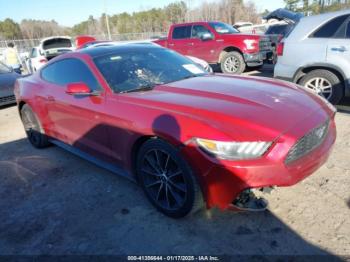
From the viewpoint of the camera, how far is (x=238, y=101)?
2809mm

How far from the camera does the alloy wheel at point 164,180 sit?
2738 millimetres

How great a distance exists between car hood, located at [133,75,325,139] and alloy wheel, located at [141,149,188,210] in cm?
45

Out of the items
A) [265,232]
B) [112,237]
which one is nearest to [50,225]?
[112,237]

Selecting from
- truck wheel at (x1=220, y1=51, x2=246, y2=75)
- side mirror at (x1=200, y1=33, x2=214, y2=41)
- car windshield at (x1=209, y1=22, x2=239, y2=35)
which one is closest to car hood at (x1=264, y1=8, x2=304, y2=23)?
car windshield at (x1=209, y1=22, x2=239, y2=35)

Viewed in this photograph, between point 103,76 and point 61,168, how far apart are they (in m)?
1.62

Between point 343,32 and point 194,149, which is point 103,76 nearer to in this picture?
point 194,149

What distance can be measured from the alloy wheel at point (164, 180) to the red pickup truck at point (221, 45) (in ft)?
23.8

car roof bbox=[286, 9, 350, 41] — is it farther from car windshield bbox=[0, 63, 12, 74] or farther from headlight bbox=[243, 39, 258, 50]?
car windshield bbox=[0, 63, 12, 74]

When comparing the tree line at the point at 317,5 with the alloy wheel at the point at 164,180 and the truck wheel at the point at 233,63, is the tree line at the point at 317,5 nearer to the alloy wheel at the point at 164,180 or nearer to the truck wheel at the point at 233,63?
the truck wheel at the point at 233,63

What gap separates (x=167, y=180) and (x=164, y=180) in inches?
1.9

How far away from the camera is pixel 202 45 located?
10.6 meters

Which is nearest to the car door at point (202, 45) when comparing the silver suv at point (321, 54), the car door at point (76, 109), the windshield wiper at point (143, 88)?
the silver suv at point (321, 54)

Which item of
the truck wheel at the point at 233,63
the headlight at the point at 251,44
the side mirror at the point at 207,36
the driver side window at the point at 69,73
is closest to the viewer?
the driver side window at the point at 69,73

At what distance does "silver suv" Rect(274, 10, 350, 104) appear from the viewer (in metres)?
5.32
